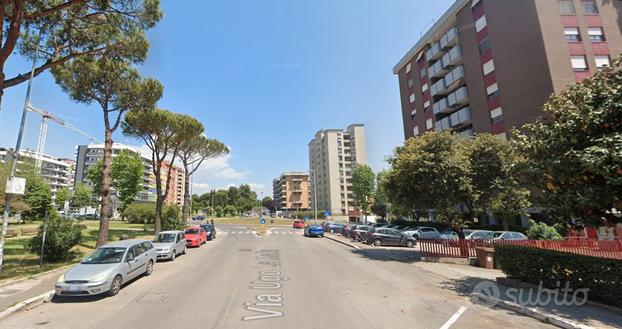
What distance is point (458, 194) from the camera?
1611cm

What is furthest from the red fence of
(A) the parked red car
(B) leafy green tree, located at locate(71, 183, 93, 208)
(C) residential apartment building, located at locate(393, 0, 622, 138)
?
(B) leafy green tree, located at locate(71, 183, 93, 208)

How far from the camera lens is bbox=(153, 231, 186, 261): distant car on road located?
15.8 m

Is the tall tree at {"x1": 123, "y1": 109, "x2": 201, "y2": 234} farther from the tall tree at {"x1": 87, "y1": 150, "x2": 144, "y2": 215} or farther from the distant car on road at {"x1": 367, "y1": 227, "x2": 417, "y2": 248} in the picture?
the distant car on road at {"x1": 367, "y1": 227, "x2": 417, "y2": 248}

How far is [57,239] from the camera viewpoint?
1391 cm

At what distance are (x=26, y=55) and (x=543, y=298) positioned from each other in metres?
20.8

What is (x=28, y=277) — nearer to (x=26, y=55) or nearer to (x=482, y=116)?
(x=26, y=55)

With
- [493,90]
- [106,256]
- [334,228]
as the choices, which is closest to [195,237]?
[106,256]

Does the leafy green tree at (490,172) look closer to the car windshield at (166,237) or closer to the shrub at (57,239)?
the car windshield at (166,237)

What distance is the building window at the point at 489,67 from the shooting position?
31434 millimetres

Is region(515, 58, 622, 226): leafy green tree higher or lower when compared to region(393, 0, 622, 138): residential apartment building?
lower

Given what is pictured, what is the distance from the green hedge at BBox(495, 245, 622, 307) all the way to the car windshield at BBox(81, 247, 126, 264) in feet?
43.9

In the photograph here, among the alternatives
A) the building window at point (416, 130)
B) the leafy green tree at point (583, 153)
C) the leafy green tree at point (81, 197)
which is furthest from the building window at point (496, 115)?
the leafy green tree at point (81, 197)

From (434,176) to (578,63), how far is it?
2260cm

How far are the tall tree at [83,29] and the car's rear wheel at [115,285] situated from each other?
7.47m
